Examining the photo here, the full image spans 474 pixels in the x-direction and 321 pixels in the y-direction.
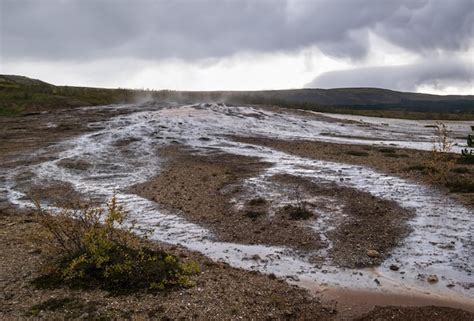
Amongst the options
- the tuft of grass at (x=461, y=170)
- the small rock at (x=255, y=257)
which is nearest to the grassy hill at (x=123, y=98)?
the tuft of grass at (x=461, y=170)

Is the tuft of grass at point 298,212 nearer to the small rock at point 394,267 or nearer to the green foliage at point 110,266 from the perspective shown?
the small rock at point 394,267

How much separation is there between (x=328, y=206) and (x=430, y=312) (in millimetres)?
7126

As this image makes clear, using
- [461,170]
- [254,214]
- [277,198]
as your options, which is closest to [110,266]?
[254,214]

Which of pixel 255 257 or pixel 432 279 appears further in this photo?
pixel 255 257

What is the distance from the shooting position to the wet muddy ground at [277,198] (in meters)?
10.1

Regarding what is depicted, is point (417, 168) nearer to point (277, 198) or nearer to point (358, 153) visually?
point (358, 153)

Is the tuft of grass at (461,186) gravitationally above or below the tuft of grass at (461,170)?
below

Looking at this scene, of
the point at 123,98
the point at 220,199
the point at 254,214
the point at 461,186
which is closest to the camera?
the point at 254,214

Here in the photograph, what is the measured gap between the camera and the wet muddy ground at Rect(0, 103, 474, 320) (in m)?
A: 10.1

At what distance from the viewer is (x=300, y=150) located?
27.9 meters

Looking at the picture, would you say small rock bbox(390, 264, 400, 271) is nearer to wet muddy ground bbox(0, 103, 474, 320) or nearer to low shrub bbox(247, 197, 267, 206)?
wet muddy ground bbox(0, 103, 474, 320)

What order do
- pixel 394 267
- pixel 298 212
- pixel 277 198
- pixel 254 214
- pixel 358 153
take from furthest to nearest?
pixel 358 153 → pixel 277 198 → pixel 254 214 → pixel 298 212 → pixel 394 267

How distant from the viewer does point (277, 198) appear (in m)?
15.8

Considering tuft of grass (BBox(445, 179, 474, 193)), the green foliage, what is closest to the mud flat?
tuft of grass (BBox(445, 179, 474, 193))
